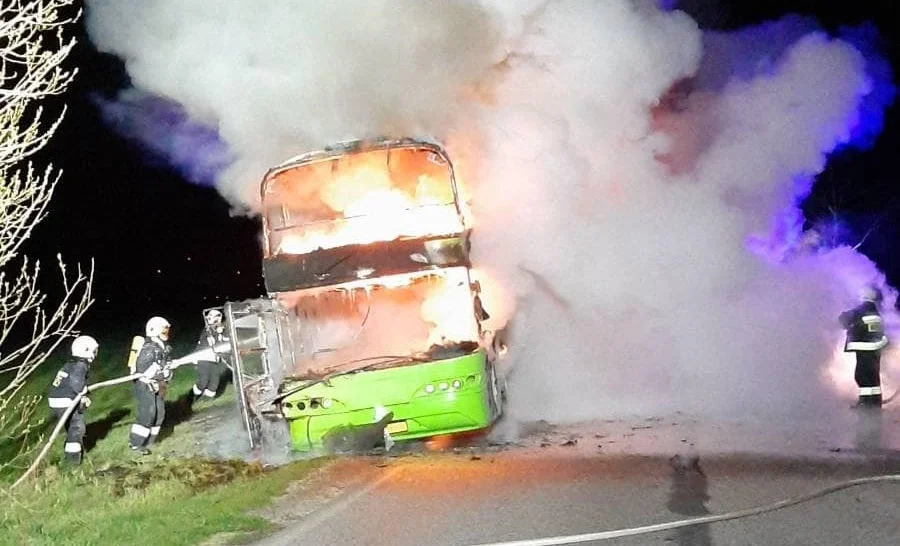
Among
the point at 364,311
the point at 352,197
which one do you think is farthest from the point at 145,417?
the point at 352,197

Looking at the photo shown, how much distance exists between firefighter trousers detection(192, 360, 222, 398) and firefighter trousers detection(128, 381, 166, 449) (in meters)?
3.25

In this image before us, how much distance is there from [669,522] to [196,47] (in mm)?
6795

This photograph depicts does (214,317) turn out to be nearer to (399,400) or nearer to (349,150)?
(349,150)

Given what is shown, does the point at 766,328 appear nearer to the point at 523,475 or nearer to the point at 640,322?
the point at 640,322

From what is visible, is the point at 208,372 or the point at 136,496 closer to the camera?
the point at 136,496

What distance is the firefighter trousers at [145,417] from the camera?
10.2 metres

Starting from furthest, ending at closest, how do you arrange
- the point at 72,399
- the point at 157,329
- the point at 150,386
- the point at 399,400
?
the point at 157,329, the point at 150,386, the point at 72,399, the point at 399,400

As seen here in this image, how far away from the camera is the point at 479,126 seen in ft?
37.2

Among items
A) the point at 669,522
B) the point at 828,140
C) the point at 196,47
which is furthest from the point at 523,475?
the point at 828,140

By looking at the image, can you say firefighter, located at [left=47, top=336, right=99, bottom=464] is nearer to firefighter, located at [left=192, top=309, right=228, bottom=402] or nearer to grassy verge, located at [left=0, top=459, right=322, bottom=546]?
grassy verge, located at [left=0, top=459, right=322, bottom=546]

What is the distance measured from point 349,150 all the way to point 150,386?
11.2 ft

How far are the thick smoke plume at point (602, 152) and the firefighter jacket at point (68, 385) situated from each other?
271 centimetres

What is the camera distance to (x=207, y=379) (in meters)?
14.0

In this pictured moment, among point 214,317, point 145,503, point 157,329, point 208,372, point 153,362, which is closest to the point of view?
point 145,503
